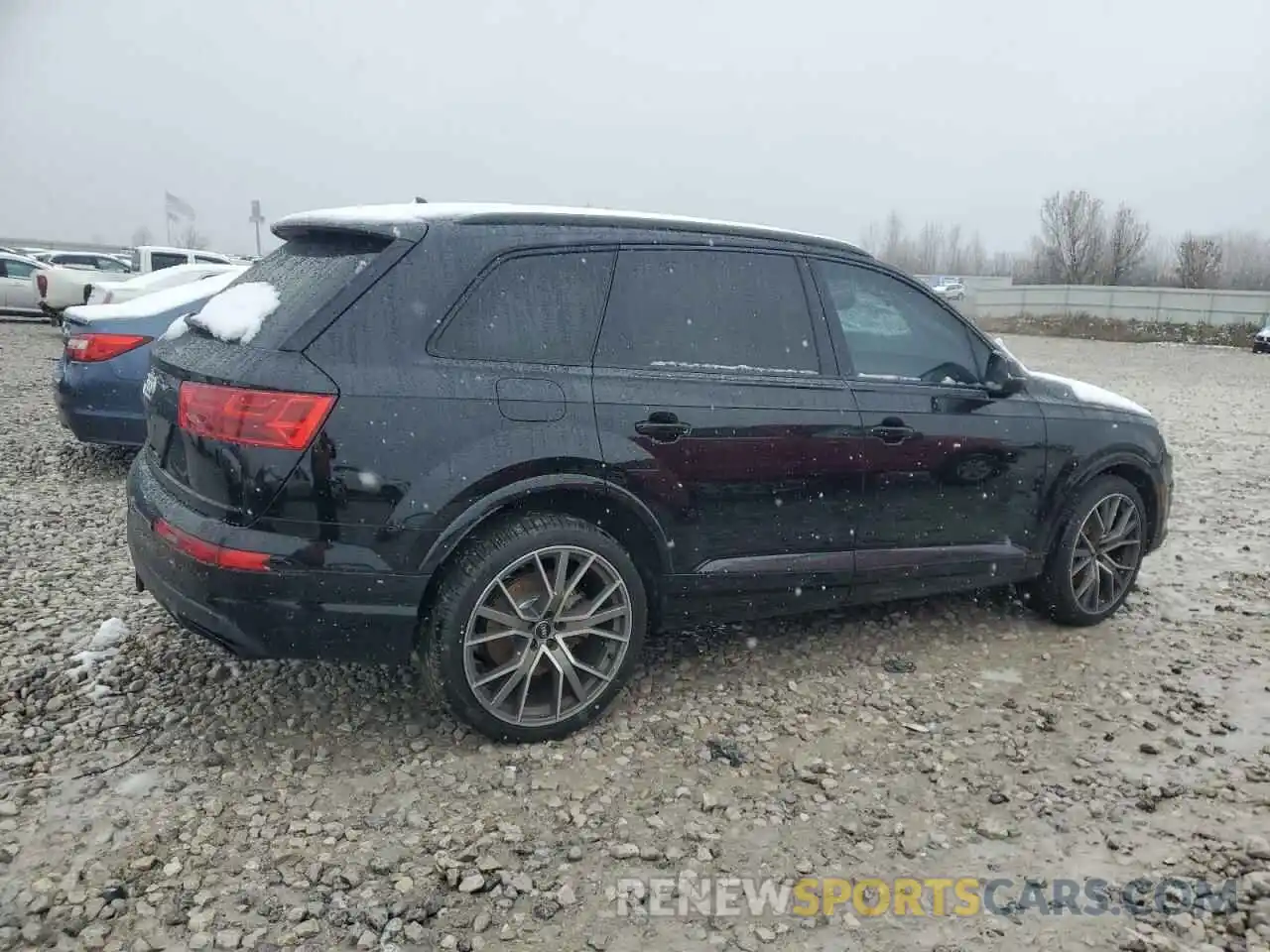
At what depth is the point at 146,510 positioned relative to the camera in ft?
10.4

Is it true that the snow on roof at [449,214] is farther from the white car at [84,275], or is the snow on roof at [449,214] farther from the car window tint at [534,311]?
the white car at [84,275]

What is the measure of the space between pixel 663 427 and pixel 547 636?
811 millimetres

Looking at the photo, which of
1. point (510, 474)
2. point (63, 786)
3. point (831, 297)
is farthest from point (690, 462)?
point (63, 786)

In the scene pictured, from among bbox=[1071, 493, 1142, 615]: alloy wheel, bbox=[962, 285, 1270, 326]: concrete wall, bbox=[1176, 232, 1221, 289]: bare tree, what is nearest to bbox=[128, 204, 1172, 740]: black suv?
bbox=[1071, 493, 1142, 615]: alloy wheel

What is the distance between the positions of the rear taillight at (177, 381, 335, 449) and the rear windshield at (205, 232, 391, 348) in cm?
20

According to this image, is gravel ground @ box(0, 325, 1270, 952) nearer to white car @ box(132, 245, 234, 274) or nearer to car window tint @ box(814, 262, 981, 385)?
car window tint @ box(814, 262, 981, 385)

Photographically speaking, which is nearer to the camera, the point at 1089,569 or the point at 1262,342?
the point at 1089,569

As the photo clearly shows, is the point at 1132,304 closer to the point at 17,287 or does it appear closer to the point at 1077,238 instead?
the point at 1077,238

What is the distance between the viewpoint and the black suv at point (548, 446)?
2852mm

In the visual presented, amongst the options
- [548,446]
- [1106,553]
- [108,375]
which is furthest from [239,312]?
[1106,553]

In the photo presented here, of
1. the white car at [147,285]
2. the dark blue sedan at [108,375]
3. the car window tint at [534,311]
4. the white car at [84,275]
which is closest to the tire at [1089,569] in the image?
the car window tint at [534,311]

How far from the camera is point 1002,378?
13.4ft

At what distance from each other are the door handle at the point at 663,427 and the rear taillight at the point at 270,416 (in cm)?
102

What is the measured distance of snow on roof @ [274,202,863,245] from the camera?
3.16 meters
